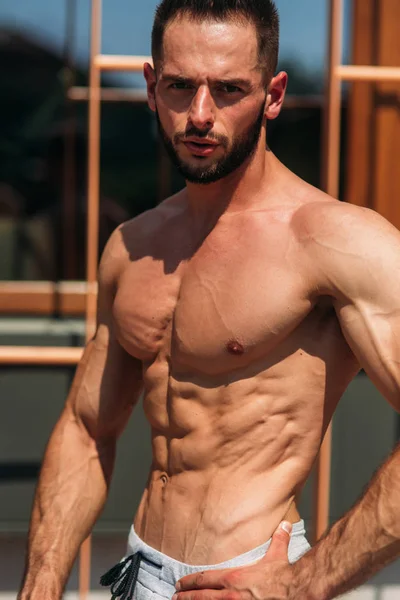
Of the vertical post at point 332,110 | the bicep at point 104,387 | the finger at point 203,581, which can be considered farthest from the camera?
the vertical post at point 332,110

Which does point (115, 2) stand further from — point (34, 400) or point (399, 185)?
point (34, 400)

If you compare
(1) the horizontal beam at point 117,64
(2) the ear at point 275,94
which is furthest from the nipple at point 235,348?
(1) the horizontal beam at point 117,64

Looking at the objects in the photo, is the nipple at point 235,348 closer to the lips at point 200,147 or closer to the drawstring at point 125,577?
the lips at point 200,147

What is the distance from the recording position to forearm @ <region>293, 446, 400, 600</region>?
1.57m

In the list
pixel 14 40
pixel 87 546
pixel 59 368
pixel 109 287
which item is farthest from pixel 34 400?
pixel 109 287

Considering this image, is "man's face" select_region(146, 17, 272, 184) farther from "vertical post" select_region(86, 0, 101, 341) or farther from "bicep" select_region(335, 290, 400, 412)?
"vertical post" select_region(86, 0, 101, 341)

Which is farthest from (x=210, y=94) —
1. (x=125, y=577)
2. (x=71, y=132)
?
(x=71, y=132)

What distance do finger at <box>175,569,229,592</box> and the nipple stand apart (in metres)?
0.35

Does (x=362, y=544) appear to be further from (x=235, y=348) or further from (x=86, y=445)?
(x=86, y=445)

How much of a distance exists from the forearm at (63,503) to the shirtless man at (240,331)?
0.6 inches

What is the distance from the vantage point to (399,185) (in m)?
4.05

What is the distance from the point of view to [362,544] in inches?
62.1

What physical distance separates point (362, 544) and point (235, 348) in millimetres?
386

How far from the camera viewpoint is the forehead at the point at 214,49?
1.72 m
